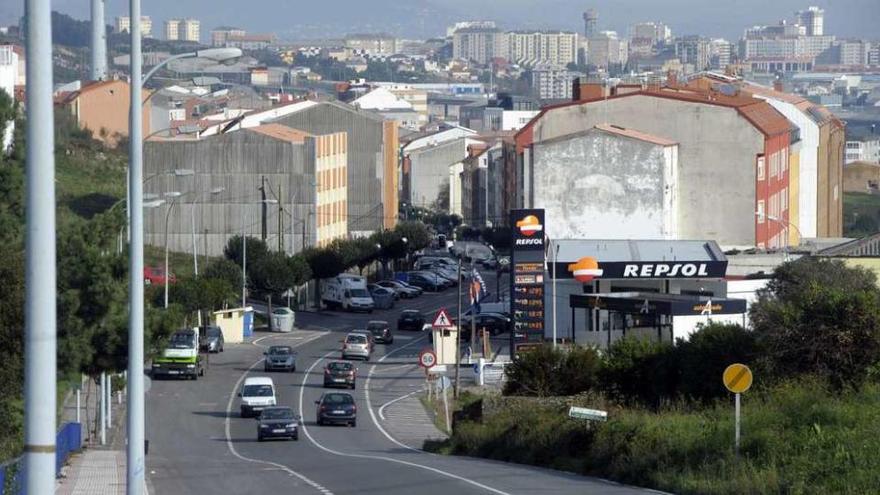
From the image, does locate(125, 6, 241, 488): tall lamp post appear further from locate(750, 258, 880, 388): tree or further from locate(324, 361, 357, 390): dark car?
locate(324, 361, 357, 390): dark car

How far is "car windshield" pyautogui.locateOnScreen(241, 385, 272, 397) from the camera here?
4044 centimetres

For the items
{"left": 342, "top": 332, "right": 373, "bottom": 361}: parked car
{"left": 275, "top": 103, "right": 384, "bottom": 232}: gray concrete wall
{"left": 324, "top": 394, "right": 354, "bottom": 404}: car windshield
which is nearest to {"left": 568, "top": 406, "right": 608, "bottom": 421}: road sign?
{"left": 324, "top": 394, "right": 354, "bottom": 404}: car windshield

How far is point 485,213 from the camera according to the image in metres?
114

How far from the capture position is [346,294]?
72500mm

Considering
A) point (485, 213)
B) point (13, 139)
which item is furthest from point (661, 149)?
point (485, 213)

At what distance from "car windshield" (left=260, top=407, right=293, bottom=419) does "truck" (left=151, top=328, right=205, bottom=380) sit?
11.4 metres

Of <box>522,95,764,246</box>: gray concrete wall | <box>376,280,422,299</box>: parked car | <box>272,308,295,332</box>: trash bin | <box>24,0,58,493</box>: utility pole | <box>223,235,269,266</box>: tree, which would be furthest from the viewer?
<box>376,280,422,299</box>: parked car

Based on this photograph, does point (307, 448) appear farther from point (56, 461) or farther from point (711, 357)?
point (56, 461)

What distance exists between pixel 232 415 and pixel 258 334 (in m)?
21.2

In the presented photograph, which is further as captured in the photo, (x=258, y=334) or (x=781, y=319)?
(x=258, y=334)

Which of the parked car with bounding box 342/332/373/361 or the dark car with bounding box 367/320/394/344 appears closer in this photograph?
the parked car with bounding box 342/332/373/361

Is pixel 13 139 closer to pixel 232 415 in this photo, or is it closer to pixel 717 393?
pixel 717 393

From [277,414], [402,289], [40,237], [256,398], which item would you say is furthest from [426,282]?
[40,237]

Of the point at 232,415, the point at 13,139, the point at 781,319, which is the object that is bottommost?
the point at 232,415
